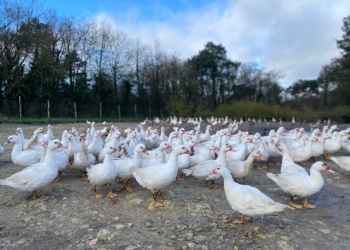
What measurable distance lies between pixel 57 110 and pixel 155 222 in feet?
73.7

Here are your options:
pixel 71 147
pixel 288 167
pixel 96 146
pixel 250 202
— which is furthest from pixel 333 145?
pixel 71 147

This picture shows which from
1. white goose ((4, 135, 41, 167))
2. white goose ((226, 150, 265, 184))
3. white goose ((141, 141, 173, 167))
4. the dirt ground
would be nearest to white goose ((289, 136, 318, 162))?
the dirt ground

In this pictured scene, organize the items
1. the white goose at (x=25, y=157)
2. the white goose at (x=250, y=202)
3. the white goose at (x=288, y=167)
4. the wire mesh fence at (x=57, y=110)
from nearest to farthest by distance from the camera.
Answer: the white goose at (x=250, y=202), the white goose at (x=288, y=167), the white goose at (x=25, y=157), the wire mesh fence at (x=57, y=110)

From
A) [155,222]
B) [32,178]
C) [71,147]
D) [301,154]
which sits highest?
[71,147]

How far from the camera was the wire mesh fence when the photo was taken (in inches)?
784

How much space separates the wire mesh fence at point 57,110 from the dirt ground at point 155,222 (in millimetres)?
14869

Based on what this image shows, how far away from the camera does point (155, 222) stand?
4984mm

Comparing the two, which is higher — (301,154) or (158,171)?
(158,171)

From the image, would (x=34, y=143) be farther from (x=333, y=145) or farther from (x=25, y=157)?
(x=333, y=145)

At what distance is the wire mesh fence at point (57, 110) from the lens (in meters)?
19.9

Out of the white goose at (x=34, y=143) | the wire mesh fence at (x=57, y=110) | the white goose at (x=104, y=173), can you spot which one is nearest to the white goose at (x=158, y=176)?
the white goose at (x=104, y=173)

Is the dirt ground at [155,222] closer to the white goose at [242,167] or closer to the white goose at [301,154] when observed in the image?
the white goose at [242,167]

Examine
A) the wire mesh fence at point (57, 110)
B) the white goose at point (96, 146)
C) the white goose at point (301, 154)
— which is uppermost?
the wire mesh fence at point (57, 110)

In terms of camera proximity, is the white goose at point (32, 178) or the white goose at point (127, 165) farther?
the white goose at point (127, 165)
